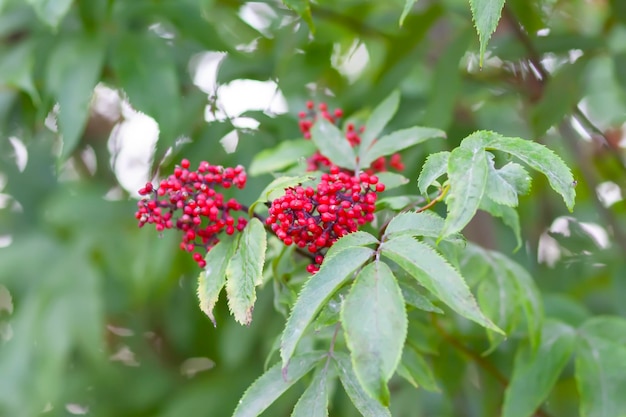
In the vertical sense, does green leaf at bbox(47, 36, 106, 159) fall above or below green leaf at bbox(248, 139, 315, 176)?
below

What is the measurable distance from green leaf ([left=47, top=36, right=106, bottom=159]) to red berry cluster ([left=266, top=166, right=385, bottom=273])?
428mm

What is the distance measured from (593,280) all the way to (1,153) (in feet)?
3.85

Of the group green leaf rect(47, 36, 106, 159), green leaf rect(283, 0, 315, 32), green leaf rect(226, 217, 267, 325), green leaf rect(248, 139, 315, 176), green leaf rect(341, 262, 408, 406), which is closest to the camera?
green leaf rect(341, 262, 408, 406)

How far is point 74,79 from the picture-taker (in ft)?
3.34

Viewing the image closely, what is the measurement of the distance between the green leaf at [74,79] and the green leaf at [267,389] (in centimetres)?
45

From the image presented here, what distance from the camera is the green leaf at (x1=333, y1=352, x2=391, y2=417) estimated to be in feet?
1.98

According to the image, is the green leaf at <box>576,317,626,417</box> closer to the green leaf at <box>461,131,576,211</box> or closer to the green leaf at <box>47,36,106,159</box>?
the green leaf at <box>461,131,576,211</box>

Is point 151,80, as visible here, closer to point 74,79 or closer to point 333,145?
point 74,79

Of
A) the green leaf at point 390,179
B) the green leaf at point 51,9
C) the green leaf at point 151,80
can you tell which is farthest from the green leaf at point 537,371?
the green leaf at point 51,9

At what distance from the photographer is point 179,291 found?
5.03ft

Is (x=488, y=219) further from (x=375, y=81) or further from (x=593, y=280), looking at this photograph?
(x=375, y=81)

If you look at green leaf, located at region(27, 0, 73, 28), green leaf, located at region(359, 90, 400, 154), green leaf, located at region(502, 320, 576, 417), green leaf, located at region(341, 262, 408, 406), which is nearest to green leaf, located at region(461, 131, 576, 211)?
green leaf, located at region(341, 262, 408, 406)

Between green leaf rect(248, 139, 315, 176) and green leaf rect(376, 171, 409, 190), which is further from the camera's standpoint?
green leaf rect(248, 139, 315, 176)

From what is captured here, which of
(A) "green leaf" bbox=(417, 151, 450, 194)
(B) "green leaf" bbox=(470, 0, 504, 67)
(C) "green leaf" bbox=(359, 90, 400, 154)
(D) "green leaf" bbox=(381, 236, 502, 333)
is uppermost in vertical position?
(B) "green leaf" bbox=(470, 0, 504, 67)
